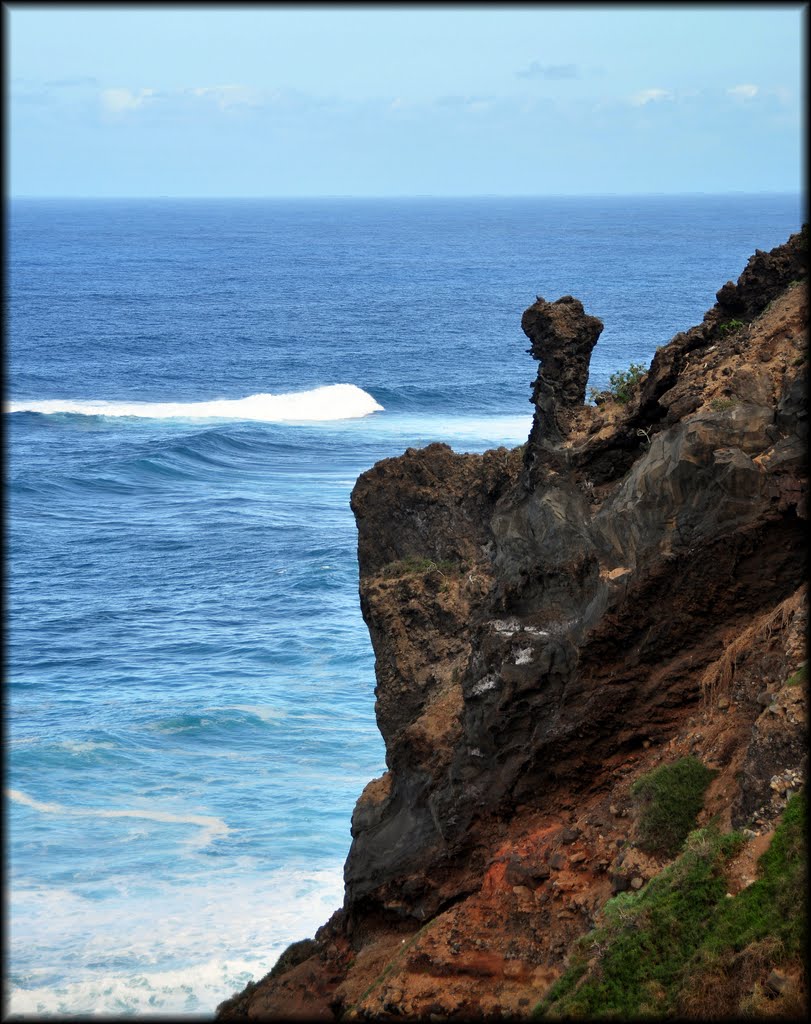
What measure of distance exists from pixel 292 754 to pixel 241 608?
11294 mm

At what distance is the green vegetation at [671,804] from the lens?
Answer: 15.2 meters

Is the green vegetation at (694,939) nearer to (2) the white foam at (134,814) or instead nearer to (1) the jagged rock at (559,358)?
(1) the jagged rock at (559,358)

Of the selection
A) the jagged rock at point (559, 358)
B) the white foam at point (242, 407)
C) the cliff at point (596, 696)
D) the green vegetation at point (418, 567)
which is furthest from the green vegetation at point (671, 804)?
the white foam at point (242, 407)

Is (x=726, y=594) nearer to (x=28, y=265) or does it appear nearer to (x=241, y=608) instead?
(x=241, y=608)

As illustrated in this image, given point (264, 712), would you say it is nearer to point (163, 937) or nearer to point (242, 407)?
point (163, 937)

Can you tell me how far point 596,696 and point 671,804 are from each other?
2.33m

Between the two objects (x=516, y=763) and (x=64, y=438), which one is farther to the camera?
(x=64, y=438)

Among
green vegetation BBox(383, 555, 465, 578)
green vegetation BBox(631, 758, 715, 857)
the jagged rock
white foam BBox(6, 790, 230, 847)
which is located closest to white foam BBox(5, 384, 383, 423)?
white foam BBox(6, 790, 230, 847)

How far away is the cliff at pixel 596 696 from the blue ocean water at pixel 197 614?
750 centimetres

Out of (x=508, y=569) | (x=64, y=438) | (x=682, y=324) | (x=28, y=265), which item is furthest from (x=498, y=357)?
(x=28, y=265)

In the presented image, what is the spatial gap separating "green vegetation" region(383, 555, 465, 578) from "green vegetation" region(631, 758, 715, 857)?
8655 mm

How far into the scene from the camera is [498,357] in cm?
9400

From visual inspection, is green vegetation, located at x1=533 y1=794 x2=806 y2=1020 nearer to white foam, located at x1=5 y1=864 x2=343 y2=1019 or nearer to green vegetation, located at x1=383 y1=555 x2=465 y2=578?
green vegetation, located at x1=383 y1=555 x2=465 y2=578

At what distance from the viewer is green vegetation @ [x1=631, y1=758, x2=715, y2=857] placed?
15.2 meters
